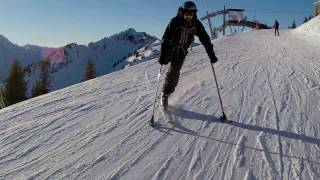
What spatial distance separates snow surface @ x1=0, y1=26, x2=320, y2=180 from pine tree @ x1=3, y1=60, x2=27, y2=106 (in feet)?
129

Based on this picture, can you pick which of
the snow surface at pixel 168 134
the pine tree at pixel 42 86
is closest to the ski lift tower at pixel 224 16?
the pine tree at pixel 42 86

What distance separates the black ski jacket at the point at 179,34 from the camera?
7.50 meters

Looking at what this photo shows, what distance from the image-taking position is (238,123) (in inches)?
304

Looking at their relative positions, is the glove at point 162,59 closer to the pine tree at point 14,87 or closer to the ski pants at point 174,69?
the ski pants at point 174,69

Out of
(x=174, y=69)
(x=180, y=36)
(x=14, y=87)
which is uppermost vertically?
(x=180, y=36)

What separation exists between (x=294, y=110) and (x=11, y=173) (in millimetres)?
5652

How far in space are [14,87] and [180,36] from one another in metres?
44.8

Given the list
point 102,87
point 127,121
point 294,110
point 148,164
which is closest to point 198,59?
point 102,87

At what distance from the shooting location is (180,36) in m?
7.69

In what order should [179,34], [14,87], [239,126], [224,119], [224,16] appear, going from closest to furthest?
[239,126] < [179,34] < [224,119] < [14,87] < [224,16]

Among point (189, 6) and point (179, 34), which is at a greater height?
point (189, 6)

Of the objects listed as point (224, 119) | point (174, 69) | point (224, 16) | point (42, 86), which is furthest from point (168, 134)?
point (224, 16)

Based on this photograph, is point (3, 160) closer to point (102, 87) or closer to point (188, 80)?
point (102, 87)

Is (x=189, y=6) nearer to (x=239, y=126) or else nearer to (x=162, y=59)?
(x=162, y=59)
